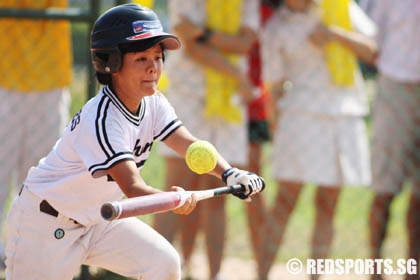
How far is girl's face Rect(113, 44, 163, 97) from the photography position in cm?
362

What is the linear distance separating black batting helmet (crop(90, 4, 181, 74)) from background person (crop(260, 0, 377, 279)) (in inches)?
74.6

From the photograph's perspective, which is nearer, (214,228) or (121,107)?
(121,107)

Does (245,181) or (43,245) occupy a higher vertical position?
(245,181)

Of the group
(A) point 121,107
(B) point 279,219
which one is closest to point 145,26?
(A) point 121,107

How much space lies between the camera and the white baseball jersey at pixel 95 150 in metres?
3.52

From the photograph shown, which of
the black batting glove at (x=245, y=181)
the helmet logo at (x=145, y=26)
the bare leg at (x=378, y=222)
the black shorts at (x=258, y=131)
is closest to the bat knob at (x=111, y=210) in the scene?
the black batting glove at (x=245, y=181)

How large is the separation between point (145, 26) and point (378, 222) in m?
2.31

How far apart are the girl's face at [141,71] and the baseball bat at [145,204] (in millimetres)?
487

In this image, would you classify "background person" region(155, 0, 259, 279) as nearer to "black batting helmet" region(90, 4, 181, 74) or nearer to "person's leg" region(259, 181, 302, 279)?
"person's leg" region(259, 181, 302, 279)

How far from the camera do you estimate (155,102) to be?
3.90 m

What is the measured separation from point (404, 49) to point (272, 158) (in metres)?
0.89

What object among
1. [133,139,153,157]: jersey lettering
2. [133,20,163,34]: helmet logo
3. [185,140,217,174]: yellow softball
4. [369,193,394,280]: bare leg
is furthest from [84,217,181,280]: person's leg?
[369,193,394,280]: bare leg

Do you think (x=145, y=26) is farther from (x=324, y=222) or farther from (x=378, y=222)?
(x=378, y=222)

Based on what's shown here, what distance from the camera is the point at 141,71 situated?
3619 millimetres
